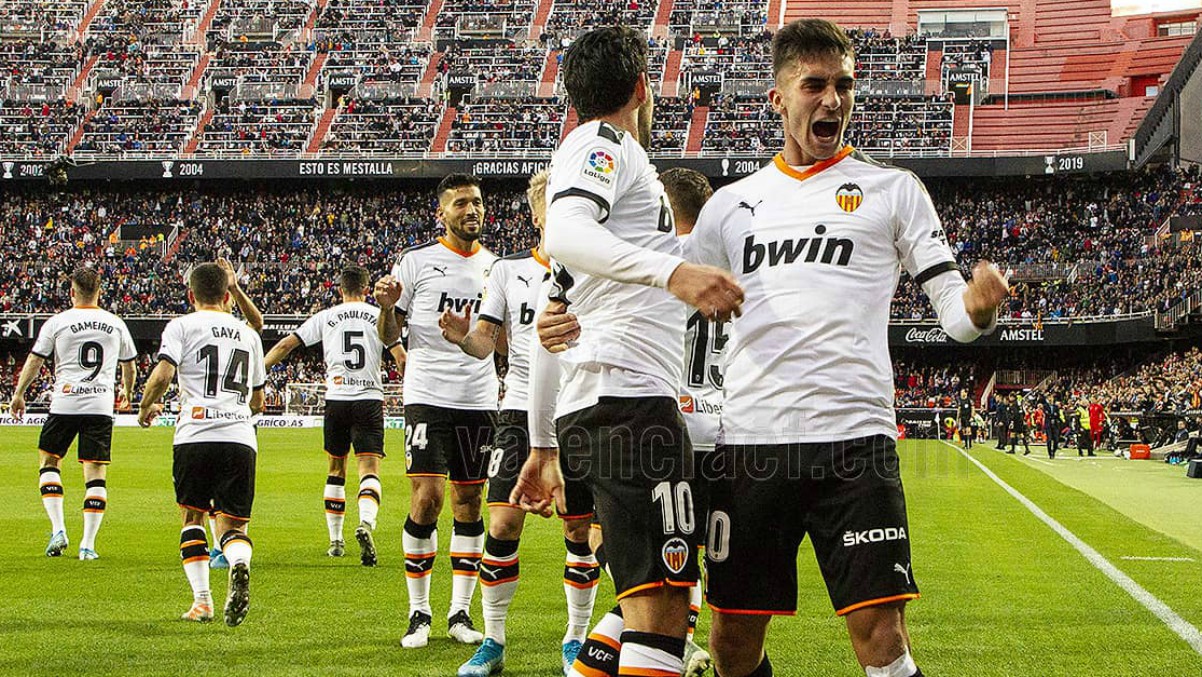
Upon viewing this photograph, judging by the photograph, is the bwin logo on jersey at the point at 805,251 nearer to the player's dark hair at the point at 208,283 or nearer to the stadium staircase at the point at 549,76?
the player's dark hair at the point at 208,283

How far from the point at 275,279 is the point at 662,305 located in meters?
49.4

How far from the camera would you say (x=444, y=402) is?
7.70 m

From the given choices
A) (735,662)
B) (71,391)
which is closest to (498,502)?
(735,662)

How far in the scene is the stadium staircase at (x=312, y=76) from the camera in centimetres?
5803

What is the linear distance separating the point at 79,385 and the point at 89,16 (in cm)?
6007

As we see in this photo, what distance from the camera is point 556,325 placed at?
13.2ft

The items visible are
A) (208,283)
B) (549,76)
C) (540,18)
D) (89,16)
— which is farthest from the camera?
(89,16)

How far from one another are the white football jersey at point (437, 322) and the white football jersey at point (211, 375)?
1017mm

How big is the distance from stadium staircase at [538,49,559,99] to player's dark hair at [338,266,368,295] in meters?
45.9

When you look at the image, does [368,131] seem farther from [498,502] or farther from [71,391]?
[498,502]

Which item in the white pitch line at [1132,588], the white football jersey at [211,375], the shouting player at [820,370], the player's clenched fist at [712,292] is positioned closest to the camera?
the player's clenched fist at [712,292]

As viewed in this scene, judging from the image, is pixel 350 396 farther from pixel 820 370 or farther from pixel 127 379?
pixel 820 370

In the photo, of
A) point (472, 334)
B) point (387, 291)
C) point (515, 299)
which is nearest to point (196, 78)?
point (387, 291)

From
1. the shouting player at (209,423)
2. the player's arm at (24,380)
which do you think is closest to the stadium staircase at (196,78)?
the player's arm at (24,380)
